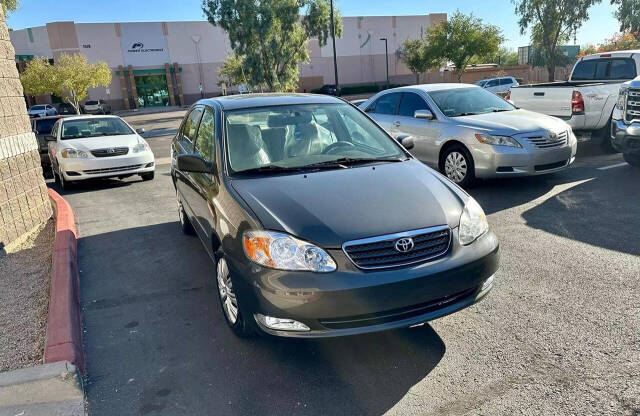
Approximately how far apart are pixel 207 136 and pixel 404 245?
2.35 metres

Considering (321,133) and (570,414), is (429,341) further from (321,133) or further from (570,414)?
(321,133)

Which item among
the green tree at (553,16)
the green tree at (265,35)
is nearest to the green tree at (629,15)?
the green tree at (553,16)

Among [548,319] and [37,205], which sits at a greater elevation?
[37,205]

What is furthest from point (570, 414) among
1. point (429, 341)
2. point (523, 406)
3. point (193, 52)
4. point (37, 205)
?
point (193, 52)

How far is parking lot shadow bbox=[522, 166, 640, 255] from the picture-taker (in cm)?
509

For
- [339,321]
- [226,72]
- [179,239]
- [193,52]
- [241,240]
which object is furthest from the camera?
[193,52]

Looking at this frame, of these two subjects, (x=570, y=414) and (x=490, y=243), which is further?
(x=490, y=243)

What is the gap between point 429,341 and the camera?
3.39 meters

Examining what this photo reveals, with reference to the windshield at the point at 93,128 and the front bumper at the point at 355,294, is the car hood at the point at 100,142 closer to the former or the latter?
the windshield at the point at 93,128

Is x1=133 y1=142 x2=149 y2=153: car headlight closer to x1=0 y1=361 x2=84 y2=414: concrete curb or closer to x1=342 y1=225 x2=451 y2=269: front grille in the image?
x1=0 y1=361 x2=84 y2=414: concrete curb

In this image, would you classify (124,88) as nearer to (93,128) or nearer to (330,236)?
(93,128)

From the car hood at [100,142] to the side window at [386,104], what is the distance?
502 centimetres

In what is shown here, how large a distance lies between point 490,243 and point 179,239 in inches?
159

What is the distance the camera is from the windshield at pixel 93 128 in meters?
10.5
